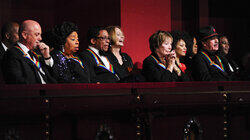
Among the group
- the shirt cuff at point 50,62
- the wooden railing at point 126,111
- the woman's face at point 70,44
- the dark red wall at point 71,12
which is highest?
the dark red wall at point 71,12

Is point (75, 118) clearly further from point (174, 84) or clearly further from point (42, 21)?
point (42, 21)

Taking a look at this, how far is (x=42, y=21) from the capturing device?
6.01 metres

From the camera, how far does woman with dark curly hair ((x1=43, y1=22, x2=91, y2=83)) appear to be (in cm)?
433

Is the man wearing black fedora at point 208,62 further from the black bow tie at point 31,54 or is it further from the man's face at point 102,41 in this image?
the black bow tie at point 31,54

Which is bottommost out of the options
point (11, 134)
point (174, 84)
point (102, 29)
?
point (11, 134)

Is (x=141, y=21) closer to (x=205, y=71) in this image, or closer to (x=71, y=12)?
(x=71, y=12)

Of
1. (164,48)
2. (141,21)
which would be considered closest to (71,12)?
(141,21)

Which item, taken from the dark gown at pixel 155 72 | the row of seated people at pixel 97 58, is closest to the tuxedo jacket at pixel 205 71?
the row of seated people at pixel 97 58

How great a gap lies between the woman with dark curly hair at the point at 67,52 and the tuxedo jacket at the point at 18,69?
501 millimetres

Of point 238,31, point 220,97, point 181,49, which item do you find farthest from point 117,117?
point 238,31

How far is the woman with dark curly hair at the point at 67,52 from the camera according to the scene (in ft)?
14.2

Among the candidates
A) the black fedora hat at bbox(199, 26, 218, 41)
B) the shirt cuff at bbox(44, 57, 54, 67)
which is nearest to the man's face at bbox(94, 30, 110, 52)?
the shirt cuff at bbox(44, 57, 54, 67)

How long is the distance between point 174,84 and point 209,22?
4.32 meters

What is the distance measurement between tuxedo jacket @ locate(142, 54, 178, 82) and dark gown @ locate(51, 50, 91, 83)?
0.74m
